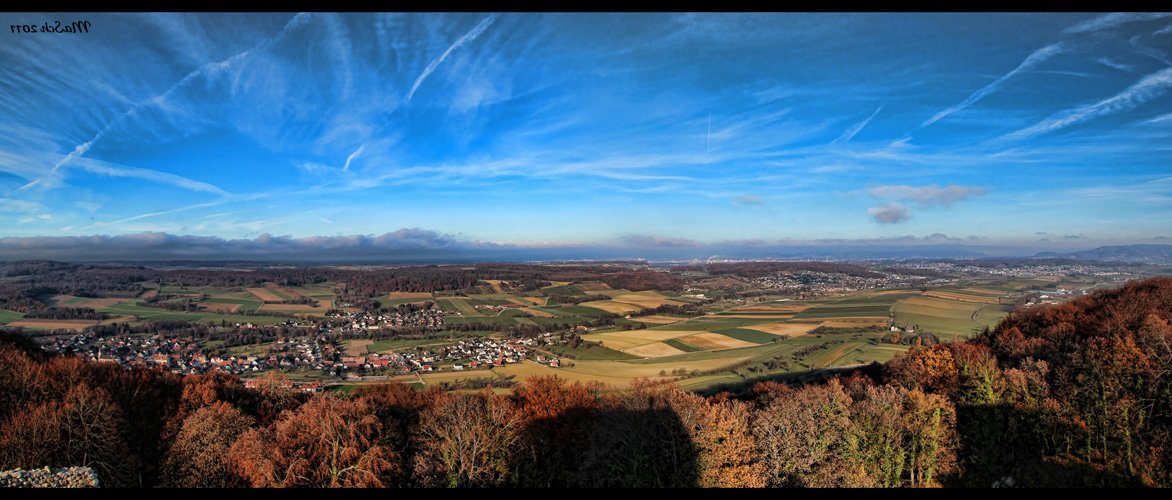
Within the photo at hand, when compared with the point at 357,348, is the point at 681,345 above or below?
above

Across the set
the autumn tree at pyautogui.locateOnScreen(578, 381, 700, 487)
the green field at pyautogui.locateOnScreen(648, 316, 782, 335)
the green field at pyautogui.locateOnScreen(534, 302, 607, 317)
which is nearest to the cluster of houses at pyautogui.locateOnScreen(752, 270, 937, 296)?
the green field at pyautogui.locateOnScreen(648, 316, 782, 335)

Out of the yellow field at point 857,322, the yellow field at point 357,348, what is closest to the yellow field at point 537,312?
the yellow field at point 357,348

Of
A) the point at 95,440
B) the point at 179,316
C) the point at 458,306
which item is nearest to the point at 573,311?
the point at 458,306

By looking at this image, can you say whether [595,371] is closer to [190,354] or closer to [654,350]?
[654,350]

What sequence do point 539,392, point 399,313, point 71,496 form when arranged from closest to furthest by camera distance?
point 71,496 → point 539,392 → point 399,313

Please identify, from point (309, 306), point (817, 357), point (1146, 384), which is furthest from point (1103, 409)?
point (309, 306)

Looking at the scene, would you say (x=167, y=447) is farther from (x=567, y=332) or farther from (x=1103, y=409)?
(x=567, y=332)

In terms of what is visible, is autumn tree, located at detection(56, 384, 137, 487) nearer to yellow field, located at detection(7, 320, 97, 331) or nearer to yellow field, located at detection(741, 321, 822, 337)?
yellow field, located at detection(741, 321, 822, 337)

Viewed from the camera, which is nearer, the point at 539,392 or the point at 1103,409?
the point at 1103,409
